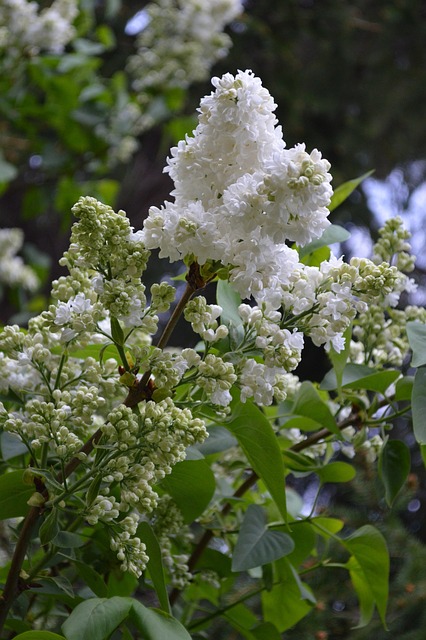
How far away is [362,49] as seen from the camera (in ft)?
7.70

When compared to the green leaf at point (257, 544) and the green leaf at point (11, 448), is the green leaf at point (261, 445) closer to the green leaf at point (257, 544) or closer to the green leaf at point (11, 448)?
the green leaf at point (257, 544)

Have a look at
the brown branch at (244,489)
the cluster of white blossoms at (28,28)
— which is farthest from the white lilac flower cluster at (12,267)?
the brown branch at (244,489)

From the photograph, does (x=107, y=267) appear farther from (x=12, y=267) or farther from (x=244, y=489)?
(x=12, y=267)

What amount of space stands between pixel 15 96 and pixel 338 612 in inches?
48.1

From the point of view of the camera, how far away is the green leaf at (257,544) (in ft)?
1.92

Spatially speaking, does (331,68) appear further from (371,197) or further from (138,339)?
(138,339)

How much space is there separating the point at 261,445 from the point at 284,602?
0.76 ft

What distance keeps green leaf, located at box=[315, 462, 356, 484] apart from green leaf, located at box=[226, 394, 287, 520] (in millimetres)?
156

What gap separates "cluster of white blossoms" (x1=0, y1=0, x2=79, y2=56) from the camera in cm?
157

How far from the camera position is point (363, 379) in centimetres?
61

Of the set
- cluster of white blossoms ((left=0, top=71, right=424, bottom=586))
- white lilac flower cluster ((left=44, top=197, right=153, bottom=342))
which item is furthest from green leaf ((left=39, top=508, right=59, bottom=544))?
white lilac flower cluster ((left=44, top=197, right=153, bottom=342))

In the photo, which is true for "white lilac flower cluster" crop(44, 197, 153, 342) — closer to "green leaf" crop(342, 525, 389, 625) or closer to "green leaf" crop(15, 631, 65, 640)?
"green leaf" crop(15, 631, 65, 640)

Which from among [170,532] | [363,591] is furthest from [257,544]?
[363,591]

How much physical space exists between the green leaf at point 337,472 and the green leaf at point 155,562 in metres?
0.21
